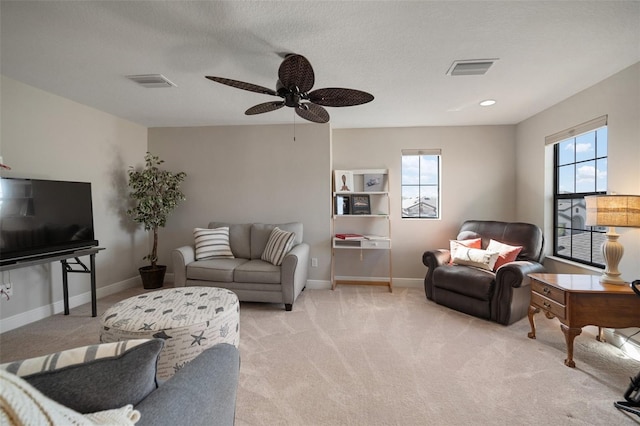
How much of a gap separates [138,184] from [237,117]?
163 cm

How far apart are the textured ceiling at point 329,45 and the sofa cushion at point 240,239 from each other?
1.66 meters

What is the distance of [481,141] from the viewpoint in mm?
3922

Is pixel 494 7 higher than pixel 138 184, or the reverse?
pixel 494 7

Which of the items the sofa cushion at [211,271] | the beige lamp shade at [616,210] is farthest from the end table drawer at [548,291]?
the sofa cushion at [211,271]

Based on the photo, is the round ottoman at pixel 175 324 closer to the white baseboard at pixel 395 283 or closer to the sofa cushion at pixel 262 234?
the sofa cushion at pixel 262 234

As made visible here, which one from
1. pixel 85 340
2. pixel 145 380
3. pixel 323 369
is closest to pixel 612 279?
pixel 323 369

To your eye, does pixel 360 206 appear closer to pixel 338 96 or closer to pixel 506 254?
pixel 506 254

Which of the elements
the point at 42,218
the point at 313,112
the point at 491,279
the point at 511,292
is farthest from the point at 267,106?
the point at 511,292

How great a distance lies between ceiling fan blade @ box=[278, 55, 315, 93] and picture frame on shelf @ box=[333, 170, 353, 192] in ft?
6.86

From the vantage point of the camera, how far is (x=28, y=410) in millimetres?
474

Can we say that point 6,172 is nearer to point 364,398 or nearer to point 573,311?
point 364,398

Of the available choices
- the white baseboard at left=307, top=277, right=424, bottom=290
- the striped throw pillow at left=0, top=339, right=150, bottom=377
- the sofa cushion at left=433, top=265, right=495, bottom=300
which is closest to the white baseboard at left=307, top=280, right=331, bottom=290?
the white baseboard at left=307, top=277, right=424, bottom=290

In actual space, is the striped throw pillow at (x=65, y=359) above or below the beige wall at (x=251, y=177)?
below

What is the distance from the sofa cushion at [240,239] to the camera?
366 cm
